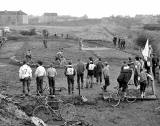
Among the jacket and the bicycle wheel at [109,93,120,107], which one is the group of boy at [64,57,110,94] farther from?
the jacket

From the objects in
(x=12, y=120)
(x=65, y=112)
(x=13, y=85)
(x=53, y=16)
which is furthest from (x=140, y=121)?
(x=53, y=16)

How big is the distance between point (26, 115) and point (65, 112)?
4.81 feet

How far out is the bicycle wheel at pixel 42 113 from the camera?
40.4 ft

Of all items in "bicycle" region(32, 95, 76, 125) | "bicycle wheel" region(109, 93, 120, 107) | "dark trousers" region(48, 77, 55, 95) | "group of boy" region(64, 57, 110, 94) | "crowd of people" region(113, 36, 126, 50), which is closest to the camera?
"bicycle" region(32, 95, 76, 125)

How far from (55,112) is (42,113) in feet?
2.53

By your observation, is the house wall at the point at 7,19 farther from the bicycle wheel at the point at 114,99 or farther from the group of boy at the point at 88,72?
the bicycle wheel at the point at 114,99

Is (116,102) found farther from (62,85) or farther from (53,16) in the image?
(53,16)

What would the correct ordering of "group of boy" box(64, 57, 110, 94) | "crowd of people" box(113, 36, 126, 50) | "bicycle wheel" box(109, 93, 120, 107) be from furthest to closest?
"crowd of people" box(113, 36, 126, 50)
"group of boy" box(64, 57, 110, 94)
"bicycle wheel" box(109, 93, 120, 107)

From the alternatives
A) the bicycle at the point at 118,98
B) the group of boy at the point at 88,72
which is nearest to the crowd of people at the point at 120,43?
the group of boy at the point at 88,72

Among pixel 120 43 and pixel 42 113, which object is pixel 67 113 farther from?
pixel 120 43

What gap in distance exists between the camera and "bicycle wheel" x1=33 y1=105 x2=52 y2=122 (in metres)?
12.3

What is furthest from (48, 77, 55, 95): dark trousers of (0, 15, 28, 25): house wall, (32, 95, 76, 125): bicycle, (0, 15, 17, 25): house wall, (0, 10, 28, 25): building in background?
(0, 15, 17, 25): house wall

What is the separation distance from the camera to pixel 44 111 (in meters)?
12.5

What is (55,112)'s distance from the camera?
1198cm
